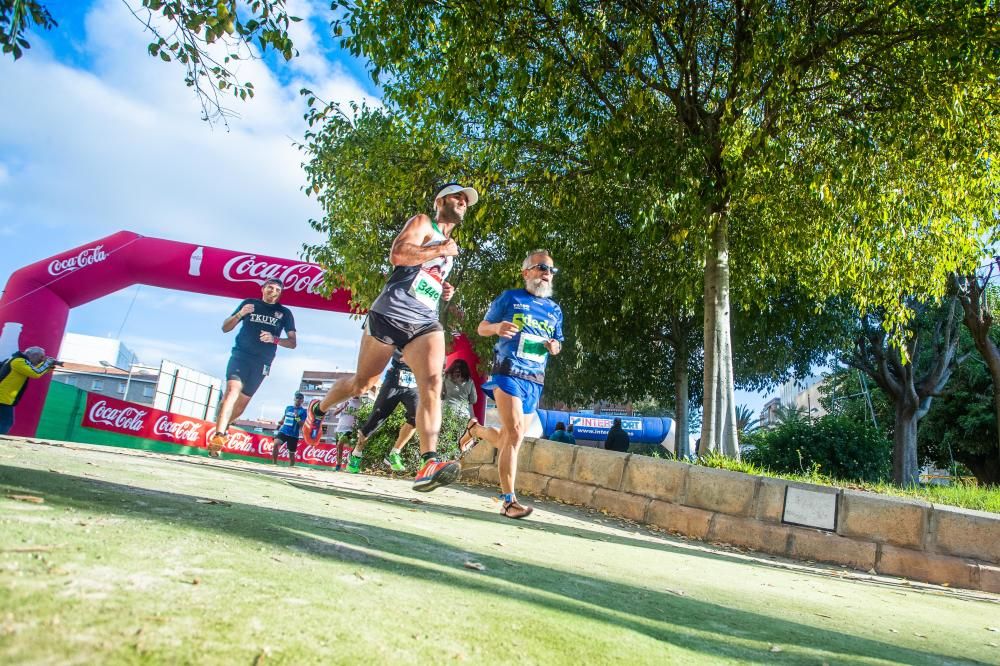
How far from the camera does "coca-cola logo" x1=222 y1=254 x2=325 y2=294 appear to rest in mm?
14602

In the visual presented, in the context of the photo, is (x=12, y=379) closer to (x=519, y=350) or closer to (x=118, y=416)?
(x=118, y=416)

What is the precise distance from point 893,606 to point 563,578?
94.6 inches

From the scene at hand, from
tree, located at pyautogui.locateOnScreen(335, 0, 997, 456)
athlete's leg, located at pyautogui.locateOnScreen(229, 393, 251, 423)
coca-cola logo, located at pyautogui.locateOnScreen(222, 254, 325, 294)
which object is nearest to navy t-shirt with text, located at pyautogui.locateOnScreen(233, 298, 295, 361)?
athlete's leg, located at pyautogui.locateOnScreen(229, 393, 251, 423)

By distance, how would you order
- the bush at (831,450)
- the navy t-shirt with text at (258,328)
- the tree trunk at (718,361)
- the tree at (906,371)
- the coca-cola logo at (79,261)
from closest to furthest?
1. the navy t-shirt with text at (258,328)
2. the tree trunk at (718,361)
3. the bush at (831,450)
4. the coca-cola logo at (79,261)
5. the tree at (906,371)

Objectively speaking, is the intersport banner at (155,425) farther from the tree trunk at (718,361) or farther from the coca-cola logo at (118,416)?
the tree trunk at (718,361)

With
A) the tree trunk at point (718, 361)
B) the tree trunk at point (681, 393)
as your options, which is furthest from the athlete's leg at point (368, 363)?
the tree trunk at point (681, 393)

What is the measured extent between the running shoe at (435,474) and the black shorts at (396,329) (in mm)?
881

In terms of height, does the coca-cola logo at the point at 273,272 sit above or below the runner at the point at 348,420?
above

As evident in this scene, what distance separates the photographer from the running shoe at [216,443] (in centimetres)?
802

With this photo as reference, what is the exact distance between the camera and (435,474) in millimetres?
4652

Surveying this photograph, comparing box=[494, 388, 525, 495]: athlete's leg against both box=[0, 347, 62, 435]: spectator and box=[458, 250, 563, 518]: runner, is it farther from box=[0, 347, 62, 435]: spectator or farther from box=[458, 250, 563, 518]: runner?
box=[0, 347, 62, 435]: spectator

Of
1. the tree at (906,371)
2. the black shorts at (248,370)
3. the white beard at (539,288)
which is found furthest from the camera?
the tree at (906,371)

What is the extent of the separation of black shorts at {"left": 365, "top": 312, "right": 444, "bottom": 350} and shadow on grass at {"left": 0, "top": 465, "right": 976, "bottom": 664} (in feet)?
5.35

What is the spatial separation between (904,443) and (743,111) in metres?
15.4
